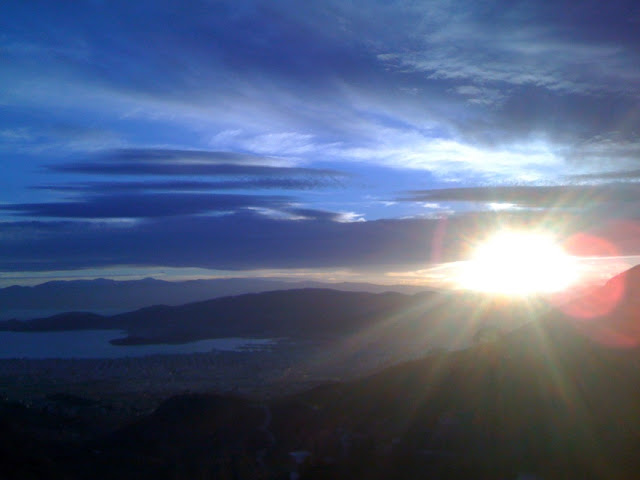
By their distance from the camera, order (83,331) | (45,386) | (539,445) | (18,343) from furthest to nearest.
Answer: (83,331) < (18,343) < (45,386) < (539,445)

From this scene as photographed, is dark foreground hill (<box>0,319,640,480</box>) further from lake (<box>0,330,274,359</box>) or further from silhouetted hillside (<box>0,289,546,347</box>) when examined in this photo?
silhouetted hillside (<box>0,289,546,347</box>)

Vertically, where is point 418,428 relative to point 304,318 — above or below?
above

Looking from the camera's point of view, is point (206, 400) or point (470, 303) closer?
point (206, 400)

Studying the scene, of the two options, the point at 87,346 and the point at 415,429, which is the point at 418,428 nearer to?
the point at 415,429

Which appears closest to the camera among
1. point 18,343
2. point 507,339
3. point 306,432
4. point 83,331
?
point 306,432

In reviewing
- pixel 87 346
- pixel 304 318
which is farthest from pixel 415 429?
pixel 304 318

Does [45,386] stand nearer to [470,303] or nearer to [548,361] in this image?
[548,361]

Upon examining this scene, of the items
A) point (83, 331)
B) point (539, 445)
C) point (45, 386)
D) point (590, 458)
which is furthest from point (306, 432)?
point (83, 331)

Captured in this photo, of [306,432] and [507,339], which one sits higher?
[507,339]

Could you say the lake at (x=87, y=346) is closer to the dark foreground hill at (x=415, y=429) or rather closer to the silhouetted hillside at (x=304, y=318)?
Answer: the silhouetted hillside at (x=304, y=318)
